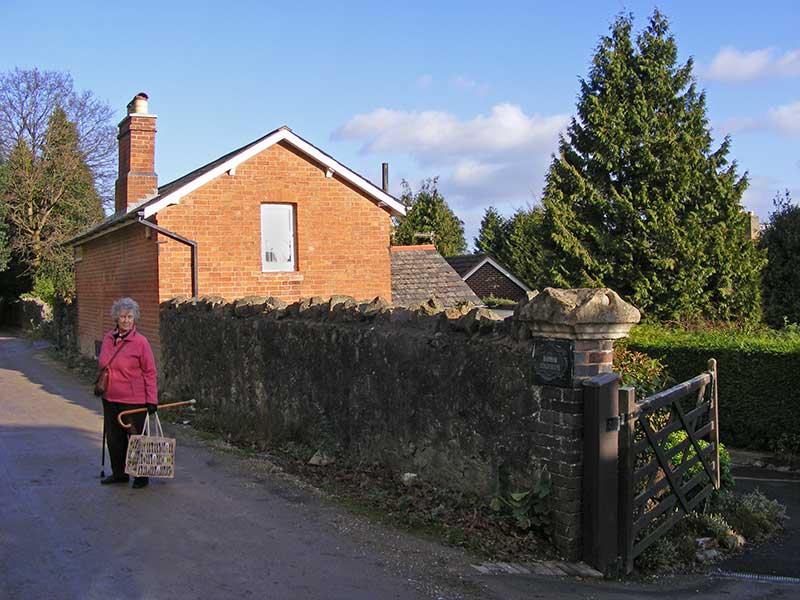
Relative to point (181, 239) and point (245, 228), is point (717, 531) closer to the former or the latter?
point (181, 239)

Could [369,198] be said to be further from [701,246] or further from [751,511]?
[751,511]

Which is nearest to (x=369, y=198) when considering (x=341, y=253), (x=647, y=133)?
(x=341, y=253)

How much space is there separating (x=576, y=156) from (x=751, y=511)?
1321cm

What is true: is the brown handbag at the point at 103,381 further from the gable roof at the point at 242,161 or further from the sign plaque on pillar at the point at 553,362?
the gable roof at the point at 242,161

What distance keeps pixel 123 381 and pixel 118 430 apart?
0.51 m

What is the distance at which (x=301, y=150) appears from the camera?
1645 centimetres

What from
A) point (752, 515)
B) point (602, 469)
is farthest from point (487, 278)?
point (602, 469)

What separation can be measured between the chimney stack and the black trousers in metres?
11.9

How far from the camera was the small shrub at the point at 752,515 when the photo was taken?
23.1ft

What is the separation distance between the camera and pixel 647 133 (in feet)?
59.7

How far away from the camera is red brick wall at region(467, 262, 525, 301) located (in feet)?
122

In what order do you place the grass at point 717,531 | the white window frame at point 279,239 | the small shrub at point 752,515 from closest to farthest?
the grass at point 717,531 → the small shrub at point 752,515 → the white window frame at point 279,239

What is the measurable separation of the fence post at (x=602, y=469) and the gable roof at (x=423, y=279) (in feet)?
50.3

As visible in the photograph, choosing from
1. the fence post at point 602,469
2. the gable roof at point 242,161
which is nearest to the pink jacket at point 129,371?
the fence post at point 602,469
